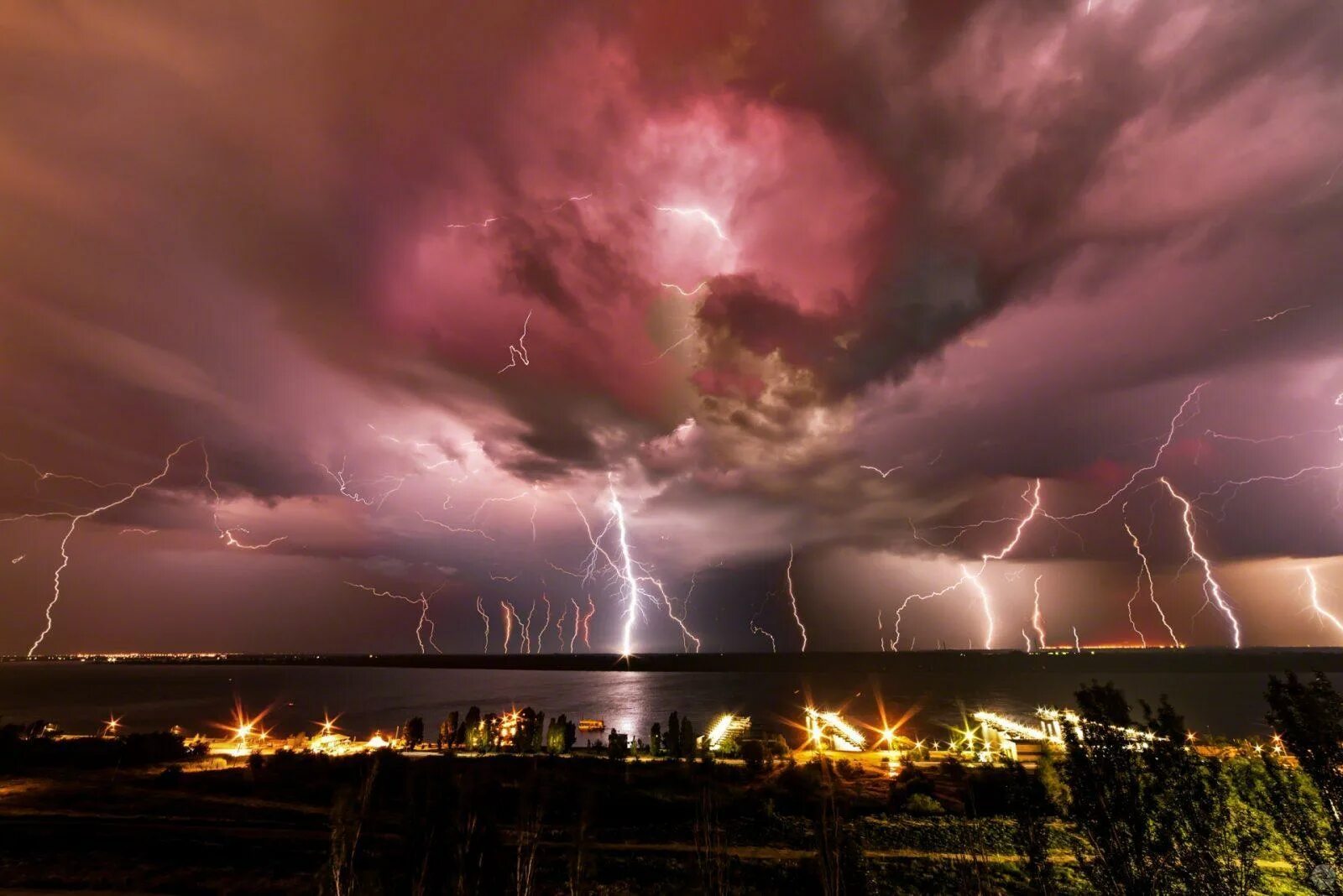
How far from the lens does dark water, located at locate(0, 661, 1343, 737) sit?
88.1 meters

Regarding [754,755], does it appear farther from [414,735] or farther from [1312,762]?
[414,735]

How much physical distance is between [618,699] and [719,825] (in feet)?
389

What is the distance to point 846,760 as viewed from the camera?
4291cm

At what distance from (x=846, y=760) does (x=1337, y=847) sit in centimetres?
2869

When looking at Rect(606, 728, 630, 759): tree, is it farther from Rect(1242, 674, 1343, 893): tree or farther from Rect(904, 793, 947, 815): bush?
Rect(1242, 674, 1343, 893): tree

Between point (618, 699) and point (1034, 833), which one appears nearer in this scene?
point (1034, 833)

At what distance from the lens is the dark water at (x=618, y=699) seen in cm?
8812

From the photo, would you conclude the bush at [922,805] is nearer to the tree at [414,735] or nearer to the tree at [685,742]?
the tree at [685,742]

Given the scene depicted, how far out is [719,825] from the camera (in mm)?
27219

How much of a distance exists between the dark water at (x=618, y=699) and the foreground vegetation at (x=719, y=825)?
143 feet

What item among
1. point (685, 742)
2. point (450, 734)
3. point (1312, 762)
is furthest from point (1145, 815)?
point (450, 734)

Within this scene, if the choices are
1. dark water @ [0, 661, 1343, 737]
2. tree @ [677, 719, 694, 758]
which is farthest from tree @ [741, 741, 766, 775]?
dark water @ [0, 661, 1343, 737]

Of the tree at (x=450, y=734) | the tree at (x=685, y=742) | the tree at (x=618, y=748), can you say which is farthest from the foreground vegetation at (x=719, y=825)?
the tree at (x=450, y=734)

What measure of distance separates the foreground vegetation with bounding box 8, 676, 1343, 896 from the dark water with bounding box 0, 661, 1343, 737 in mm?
43518
